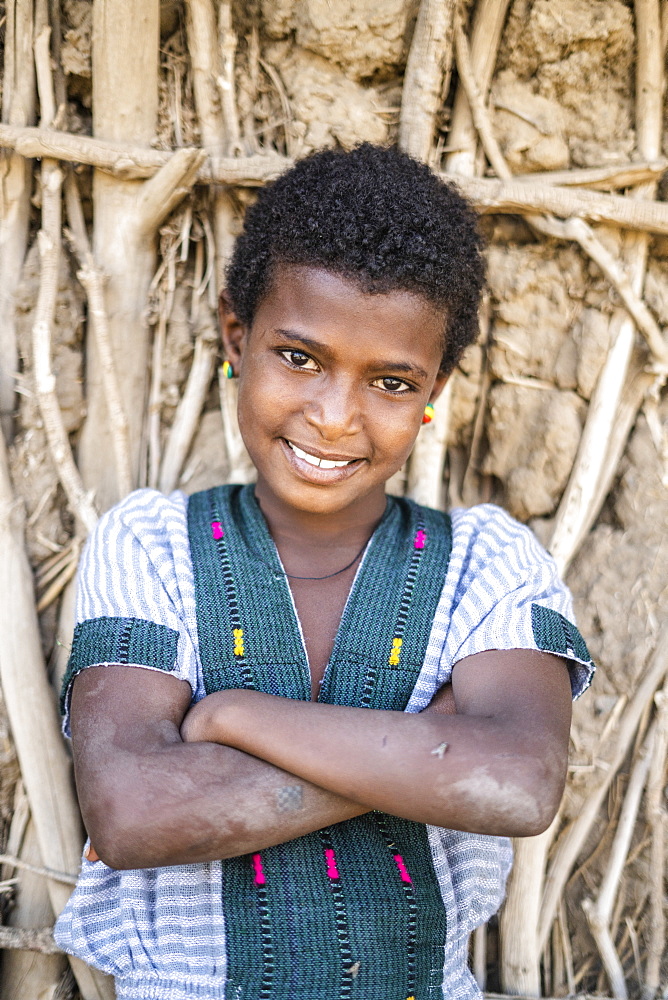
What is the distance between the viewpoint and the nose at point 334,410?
1.38 meters

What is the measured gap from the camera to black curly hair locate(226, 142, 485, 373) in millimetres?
1366

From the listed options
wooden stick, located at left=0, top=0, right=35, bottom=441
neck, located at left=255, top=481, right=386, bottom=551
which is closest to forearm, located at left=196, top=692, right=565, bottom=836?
neck, located at left=255, top=481, right=386, bottom=551

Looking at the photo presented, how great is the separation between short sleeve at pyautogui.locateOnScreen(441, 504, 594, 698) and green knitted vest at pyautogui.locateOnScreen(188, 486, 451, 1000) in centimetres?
5

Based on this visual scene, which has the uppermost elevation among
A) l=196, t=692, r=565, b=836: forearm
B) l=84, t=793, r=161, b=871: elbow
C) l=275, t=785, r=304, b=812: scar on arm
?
l=196, t=692, r=565, b=836: forearm

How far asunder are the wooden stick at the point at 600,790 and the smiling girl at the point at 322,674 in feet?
1.30

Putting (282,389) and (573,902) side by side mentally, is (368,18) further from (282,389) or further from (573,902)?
(573,902)

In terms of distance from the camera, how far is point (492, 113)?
191 cm

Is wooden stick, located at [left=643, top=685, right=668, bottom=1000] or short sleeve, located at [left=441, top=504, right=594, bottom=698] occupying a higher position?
short sleeve, located at [left=441, top=504, right=594, bottom=698]

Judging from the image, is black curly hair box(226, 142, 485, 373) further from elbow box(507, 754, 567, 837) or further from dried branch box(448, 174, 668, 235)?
elbow box(507, 754, 567, 837)

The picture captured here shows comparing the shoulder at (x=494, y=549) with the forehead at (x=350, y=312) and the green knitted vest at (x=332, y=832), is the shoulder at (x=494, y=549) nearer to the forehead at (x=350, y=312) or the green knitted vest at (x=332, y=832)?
the green knitted vest at (x=332, y=832)

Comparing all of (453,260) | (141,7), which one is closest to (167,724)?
(453,260)

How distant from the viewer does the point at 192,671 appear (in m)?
1.37

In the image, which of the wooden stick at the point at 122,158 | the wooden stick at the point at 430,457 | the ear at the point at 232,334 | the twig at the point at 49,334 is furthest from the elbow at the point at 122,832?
the wooden stick at the point at 122,158

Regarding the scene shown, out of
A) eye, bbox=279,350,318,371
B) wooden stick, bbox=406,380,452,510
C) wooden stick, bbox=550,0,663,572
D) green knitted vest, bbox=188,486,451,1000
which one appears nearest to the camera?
green knitted vest, bbox=188,486,451,1000
